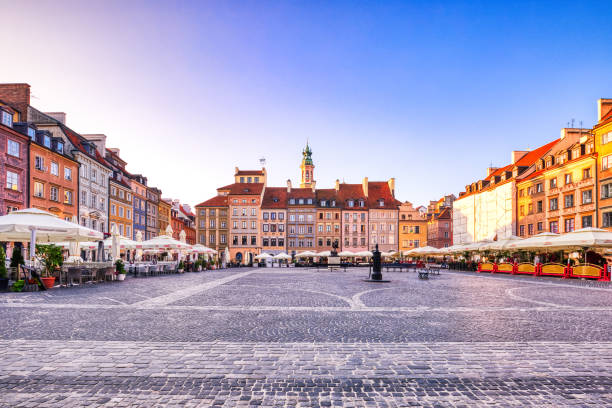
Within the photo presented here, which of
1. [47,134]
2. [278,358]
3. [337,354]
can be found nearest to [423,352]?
[337,354]

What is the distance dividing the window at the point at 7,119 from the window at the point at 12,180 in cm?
350

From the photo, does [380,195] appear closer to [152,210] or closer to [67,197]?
[152,210]

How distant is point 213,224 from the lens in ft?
258

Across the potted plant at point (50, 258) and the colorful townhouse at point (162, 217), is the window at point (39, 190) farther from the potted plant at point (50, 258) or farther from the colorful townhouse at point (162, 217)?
the colorful townhouse at point (162, 217)

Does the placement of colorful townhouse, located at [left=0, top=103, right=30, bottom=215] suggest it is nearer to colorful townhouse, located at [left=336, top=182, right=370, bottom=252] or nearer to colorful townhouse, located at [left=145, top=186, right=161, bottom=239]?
colorful townhouse, located at [left=145, top=186, right=161, bottom=239]

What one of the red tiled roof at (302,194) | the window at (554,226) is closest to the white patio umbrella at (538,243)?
the window at (554,226)

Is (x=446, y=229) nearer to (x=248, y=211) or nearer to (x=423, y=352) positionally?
(x=248, y=211)

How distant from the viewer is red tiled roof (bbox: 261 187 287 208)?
257ft

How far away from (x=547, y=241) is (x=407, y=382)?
2812 cm

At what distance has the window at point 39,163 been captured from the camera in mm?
33169

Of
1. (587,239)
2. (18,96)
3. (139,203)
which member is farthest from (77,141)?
(587,239)

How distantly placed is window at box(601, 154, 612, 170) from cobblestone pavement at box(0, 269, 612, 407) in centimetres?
3169

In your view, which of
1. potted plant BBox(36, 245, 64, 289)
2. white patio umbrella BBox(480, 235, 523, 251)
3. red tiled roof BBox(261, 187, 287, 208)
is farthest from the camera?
red tiled roof BBox(261, 187, 287, 208)

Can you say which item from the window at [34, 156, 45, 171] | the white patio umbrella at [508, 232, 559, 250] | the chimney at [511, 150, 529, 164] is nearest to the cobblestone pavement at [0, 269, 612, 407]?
the white patio umbrella at [508, 232, 559, 250]
